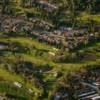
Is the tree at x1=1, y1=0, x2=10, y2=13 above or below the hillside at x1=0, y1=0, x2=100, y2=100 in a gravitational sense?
above

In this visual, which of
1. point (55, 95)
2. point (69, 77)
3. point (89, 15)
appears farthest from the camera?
point (89, 15)

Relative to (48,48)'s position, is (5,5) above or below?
above

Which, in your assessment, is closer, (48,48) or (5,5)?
(48,48)

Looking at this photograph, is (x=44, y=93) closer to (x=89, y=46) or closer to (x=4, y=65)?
(x=4, y=65)

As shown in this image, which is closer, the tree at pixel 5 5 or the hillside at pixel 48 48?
the hillside at pixel 48 48

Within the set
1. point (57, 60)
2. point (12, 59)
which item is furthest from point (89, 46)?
point (12, 59)

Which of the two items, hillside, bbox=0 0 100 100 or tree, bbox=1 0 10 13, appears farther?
tree, bbox=1 0 10 13

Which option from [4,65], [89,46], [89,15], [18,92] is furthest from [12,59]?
[89,15]

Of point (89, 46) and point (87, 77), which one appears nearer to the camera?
point (87, 77)

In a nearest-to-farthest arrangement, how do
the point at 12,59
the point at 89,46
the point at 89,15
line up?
the point at 12,59 → the point at 89,46 → the point at 89,15

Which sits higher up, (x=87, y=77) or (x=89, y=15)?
(x=89, y=15)

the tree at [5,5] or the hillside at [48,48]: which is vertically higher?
the tree at [5,5]
